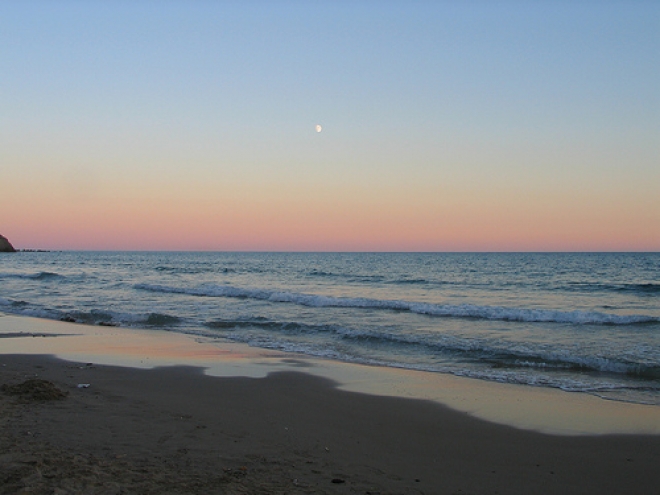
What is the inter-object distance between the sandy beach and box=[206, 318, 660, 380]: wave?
2887mm

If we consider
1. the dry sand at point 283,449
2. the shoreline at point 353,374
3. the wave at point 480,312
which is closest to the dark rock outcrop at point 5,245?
the wave at point 480,312

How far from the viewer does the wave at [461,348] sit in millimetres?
11703

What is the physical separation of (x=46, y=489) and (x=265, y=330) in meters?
13.6

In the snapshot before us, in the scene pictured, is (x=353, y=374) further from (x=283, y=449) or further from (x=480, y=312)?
(x=480, y=312)

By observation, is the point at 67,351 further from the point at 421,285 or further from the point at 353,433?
the point at 421,285

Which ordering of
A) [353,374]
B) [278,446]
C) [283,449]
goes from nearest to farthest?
1. [283,449]
2. [278,446]
3. [353,374]

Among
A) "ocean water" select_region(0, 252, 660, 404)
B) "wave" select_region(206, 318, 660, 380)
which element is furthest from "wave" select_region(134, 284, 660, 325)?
"wave" select_region(206, 318, 660, 380)

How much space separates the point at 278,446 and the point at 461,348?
8.72 m

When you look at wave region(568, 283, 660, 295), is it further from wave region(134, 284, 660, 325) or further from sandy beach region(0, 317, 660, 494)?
sandy beach region(0, 317, 660, 494)

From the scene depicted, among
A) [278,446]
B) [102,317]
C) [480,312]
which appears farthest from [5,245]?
[278,446]

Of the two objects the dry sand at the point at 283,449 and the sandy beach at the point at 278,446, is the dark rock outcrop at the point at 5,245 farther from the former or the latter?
the dry sand at the point at 283,449

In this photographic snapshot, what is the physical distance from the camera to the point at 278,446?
6.26 m

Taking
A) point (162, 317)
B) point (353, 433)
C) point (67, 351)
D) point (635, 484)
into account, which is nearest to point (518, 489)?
point (635, 484)

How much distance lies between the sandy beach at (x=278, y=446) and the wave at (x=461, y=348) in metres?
2.89
